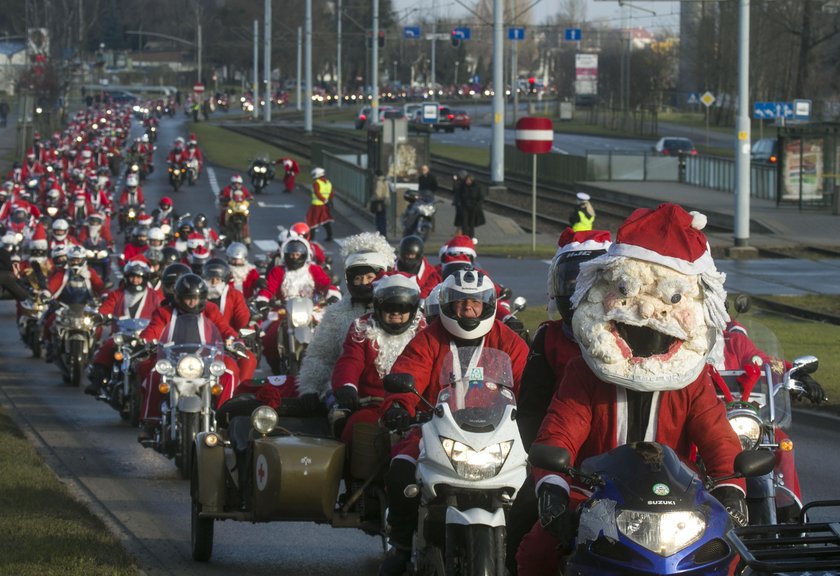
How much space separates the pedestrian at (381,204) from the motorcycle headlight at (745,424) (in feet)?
103

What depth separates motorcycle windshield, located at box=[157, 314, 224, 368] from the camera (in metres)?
13.0

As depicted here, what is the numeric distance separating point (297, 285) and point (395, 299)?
7.56 m

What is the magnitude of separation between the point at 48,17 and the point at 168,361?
75.0m

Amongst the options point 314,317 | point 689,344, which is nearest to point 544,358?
point 689,344

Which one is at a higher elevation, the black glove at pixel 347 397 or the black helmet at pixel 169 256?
the black glove at pixel 347 397

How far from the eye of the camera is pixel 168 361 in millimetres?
12961

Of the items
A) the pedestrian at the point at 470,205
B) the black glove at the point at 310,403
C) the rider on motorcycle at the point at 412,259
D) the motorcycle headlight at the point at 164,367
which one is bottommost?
the pedestrian at the point at 470,205

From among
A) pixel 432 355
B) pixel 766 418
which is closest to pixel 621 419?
pixel 432 355

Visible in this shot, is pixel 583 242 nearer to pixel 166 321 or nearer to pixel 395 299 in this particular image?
pixel 395 299

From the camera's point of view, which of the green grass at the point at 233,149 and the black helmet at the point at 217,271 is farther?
the green grass at the point at 233,149

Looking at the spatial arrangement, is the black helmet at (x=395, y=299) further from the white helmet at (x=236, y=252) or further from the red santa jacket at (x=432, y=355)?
the white helmet at (x=236, y=252)

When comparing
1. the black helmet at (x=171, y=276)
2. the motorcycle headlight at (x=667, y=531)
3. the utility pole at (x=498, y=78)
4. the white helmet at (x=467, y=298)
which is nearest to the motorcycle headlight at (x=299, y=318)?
the black helmet at (x=171, y=276)

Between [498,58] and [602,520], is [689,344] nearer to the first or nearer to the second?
[602,520]

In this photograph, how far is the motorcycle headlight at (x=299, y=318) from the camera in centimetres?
1622
